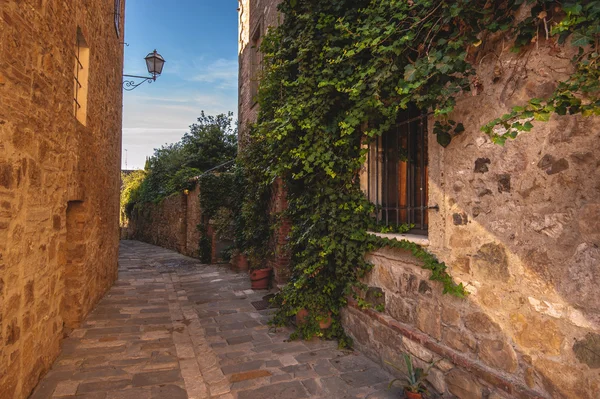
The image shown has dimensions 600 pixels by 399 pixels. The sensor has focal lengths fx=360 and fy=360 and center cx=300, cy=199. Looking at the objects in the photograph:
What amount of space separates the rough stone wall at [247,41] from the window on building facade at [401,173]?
17.7 ft

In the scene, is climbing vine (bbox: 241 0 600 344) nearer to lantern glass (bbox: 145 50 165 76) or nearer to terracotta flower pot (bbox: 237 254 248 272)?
lantern glass (bbox: 145 50 165 76)

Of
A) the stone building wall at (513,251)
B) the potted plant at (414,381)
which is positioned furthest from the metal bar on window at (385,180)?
the potted plant at (414,381)

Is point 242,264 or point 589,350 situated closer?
point 589,350

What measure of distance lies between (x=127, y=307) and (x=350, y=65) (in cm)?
508

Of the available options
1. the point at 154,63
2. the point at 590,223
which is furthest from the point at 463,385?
the point at 154,63

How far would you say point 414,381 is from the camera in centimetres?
302

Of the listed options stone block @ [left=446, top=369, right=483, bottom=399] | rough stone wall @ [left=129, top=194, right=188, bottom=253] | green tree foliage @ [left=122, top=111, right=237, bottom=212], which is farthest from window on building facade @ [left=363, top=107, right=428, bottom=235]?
green tree foliage @ [left=122, top=111, right=237, bottom=212]

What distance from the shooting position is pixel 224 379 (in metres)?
3.45

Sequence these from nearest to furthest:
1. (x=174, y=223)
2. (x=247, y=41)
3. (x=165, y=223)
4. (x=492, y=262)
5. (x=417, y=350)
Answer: (x=492, y=262) < (x=417, y=350) < (x=247, y=41) < (x=174, y=223) < (x=165, y=223)

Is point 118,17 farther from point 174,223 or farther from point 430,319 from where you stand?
point 174,223

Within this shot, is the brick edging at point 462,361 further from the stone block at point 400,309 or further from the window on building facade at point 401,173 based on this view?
the window on building facade at point 401,173

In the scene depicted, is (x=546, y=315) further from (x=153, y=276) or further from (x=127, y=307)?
(x=153, y=276)

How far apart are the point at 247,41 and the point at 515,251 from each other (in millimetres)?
9933

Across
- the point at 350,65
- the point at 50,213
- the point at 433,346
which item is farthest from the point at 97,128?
the point at 433,346
